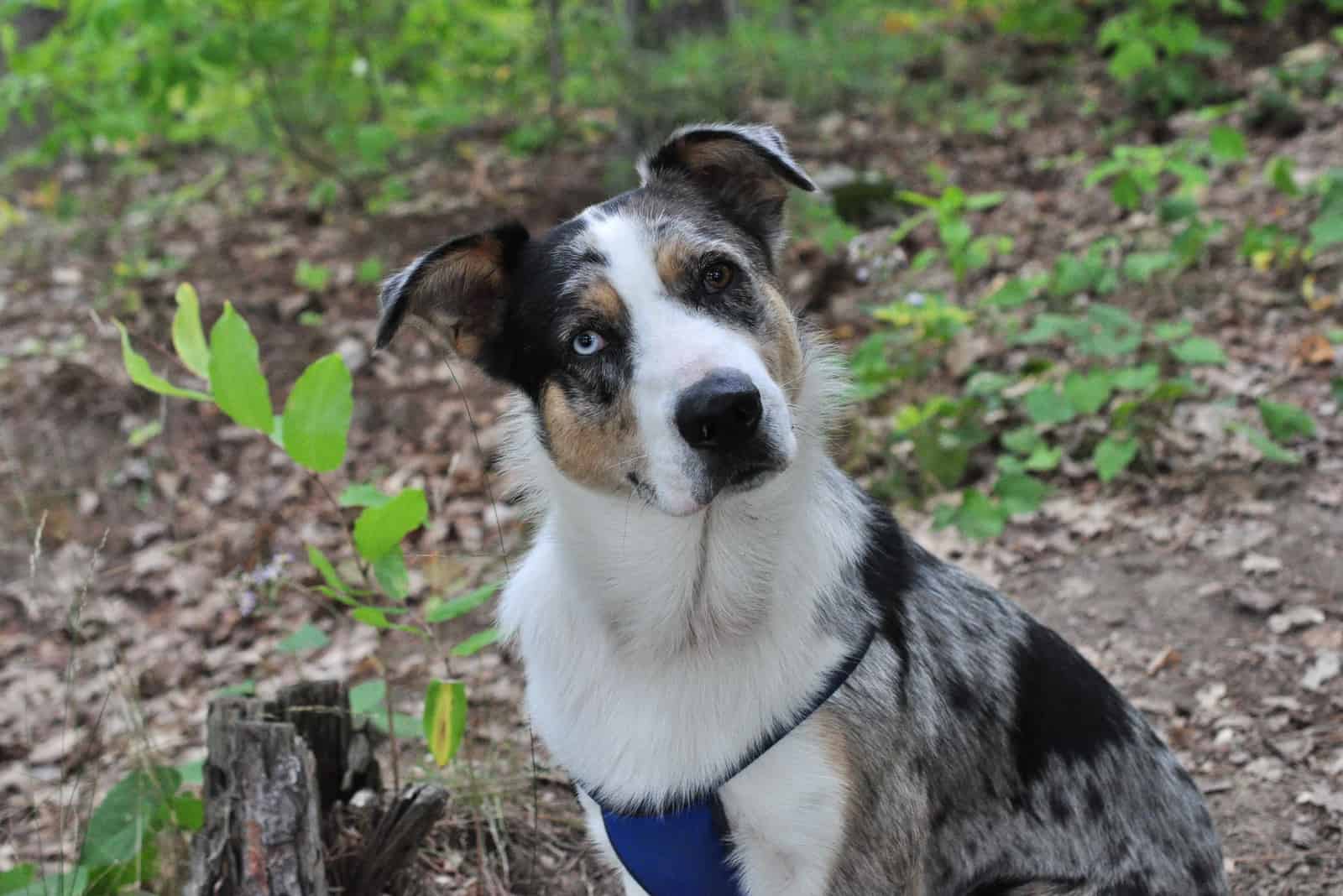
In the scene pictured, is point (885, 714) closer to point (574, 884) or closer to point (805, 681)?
point (805, 681)

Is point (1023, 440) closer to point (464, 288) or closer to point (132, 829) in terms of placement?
point (464, 288)

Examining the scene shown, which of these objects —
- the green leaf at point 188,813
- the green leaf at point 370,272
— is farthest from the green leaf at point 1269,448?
the green leaf at point 370,272

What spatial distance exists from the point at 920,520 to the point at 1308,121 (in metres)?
5.22

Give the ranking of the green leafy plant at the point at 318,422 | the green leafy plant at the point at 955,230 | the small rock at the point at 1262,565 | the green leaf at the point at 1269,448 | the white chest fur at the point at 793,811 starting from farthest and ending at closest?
1. the green leafy plant at the point at 955,230
2. the green leaf at the point at 1269,448
3. the small rock at the point at 1262,565
4. the green leafy plant at the point at 318,422
5. the white chest fur at the point at 793,811

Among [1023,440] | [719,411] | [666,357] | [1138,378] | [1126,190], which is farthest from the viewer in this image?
[1126,190]

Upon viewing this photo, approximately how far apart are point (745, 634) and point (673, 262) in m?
0.92

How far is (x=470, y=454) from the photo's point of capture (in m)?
7.04

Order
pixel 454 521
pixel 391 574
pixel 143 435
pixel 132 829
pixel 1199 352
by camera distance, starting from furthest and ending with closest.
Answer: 1. pixel 143 435
2. pixel 454 521
3. pixel 1199 352
4. pixel 132 829
5. pixel 391 574

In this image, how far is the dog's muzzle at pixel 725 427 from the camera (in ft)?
8.15

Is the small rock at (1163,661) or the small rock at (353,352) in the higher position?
the small rock at (1163,661)

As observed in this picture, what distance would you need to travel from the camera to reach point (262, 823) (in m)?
3.14

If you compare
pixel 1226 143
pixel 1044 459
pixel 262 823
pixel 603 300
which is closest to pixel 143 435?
pixel 262 823

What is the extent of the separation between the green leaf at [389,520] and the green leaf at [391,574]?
6 cm

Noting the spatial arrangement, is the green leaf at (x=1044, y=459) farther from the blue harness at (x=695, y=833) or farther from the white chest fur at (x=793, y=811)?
the white chest fur at (x=793, y=811)
